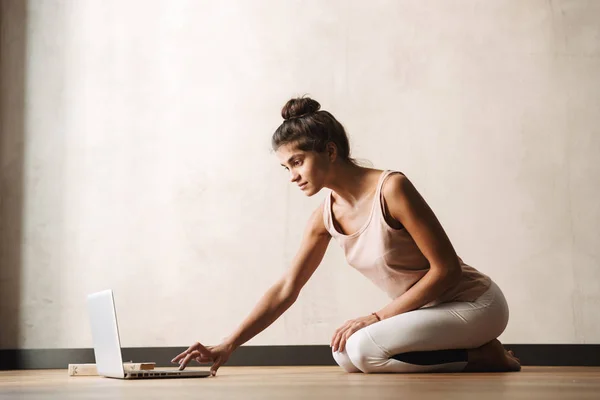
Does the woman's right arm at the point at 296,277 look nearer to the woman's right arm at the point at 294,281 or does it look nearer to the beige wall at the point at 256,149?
the woman's right arm at the point at 294,281

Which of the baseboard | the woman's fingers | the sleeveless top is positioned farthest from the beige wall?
the woman's fingers

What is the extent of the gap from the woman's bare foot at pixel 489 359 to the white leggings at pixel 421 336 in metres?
0.02

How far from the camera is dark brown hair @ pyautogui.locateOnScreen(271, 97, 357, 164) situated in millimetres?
2113

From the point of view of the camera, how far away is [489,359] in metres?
2.16

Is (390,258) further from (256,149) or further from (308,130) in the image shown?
(256,149)

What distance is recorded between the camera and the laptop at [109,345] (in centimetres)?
192

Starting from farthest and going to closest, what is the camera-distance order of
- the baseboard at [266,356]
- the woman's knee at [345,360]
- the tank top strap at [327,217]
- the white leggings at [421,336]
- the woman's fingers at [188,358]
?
the baseboard at [266,356] < the tank top strap at [327,217] < the woman's knee at [345,360] < the white leggings at [421,336] < the woman's fingers at [188,358]

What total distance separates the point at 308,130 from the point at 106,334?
76 centimetres

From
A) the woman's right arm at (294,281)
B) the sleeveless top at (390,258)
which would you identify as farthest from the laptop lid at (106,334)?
the sleeveless top at (390,258)

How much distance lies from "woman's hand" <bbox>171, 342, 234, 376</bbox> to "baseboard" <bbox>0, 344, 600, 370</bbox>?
1368 millimetres

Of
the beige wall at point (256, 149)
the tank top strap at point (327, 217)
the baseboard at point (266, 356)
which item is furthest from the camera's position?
the beige wall at point (256, 149)

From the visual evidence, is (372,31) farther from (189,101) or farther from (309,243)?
(309,243)

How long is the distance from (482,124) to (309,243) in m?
1.50

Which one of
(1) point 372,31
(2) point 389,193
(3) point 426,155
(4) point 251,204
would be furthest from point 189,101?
(2) point 389,193
